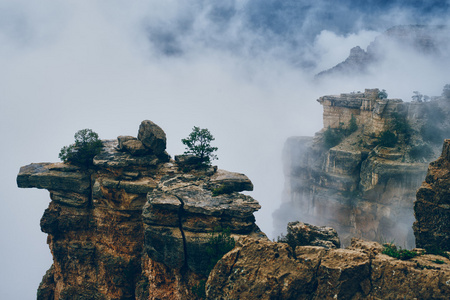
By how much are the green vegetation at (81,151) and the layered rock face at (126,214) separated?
1083 millimetres

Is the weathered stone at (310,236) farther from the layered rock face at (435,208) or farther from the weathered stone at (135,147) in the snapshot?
the weathered stone at (135,147)

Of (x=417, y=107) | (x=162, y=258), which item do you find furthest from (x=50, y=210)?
(x=417, y=107)

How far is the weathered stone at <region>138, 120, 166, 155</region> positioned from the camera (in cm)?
4416

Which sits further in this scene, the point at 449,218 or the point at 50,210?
the point at 50,210

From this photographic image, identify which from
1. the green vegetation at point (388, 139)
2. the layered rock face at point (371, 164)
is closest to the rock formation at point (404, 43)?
the layered rock face at point (371, 164)

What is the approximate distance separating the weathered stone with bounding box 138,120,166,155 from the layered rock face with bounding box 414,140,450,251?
30.1 metres

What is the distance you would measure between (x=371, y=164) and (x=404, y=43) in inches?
3711

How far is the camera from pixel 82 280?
46750mm

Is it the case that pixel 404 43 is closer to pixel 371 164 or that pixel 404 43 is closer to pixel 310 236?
pixel 371 164

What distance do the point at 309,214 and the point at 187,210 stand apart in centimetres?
7430

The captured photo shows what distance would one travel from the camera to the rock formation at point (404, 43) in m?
136

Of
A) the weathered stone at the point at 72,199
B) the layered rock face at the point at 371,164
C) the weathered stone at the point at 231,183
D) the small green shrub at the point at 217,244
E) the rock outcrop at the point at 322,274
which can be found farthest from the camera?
the layered rock face at the point at 371,164

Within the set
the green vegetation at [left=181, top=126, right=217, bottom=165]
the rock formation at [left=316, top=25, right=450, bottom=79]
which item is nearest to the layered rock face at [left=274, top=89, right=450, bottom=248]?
the green vegetation at [left=181, top=126, right=217, bottom=165]

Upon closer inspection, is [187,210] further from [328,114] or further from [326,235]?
[328,114]
